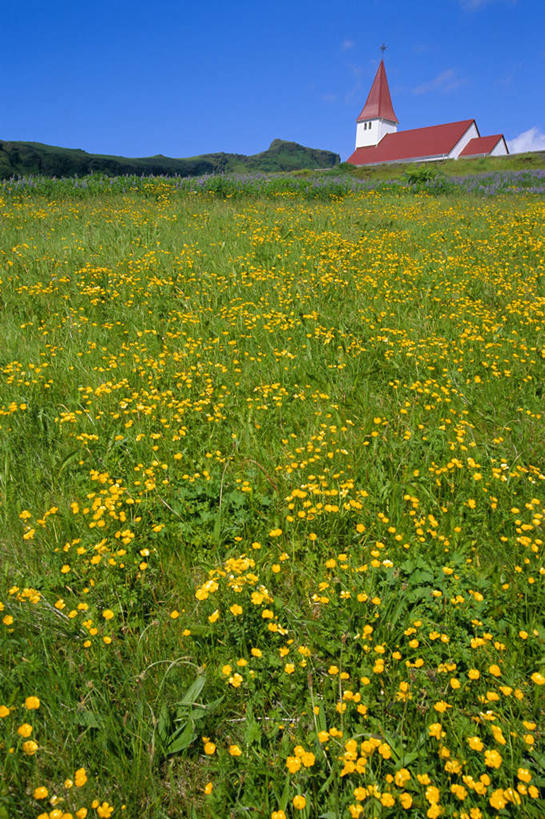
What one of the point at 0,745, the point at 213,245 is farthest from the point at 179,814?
the point at 213,245

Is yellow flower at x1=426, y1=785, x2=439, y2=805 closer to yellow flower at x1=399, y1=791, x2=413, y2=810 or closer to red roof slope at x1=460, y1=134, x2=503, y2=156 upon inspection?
yellow flower at x1=399, y1=791, x2=413, y2=810

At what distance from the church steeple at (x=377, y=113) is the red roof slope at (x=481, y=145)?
19.8 m

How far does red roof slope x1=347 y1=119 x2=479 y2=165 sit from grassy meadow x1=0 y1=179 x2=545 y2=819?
72.6 meters

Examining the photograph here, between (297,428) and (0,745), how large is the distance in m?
2.82

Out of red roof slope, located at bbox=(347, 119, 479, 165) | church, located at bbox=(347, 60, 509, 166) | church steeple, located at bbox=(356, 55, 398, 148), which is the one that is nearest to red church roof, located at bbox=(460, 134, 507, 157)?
church, located at bbox=(347, 60, 509, 166)

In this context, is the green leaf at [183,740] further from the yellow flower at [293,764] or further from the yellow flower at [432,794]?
the yellow flower at [432,794]

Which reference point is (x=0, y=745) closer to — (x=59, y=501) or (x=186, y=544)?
(x=186, y=544)

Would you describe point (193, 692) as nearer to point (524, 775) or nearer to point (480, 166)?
point (524, 775)

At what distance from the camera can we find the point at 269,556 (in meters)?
2.74

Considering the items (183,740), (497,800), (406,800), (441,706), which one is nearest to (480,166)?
(441,706)

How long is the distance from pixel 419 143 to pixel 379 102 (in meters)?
21.2

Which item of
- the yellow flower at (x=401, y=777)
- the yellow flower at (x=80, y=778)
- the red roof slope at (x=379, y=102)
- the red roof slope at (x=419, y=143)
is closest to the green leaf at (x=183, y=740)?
the yellow flower at (x=80, y=778)

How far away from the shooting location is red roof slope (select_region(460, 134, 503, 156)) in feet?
209

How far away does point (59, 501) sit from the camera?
3.01 metres
